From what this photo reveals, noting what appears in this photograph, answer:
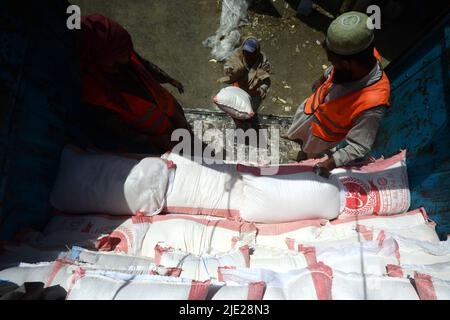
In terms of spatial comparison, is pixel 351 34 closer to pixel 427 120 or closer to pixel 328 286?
pixel 427 120

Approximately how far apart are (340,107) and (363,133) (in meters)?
0.25

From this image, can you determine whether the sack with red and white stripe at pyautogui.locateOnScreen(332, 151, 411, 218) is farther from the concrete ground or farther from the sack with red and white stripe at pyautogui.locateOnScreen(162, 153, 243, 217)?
the concrete ground

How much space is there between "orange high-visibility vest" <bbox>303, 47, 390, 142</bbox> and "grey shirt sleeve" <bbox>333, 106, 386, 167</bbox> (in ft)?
0.14

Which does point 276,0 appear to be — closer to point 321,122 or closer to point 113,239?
point 321,122

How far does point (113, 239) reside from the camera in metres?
1.74

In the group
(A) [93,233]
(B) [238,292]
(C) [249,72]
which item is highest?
(C) [249,72]

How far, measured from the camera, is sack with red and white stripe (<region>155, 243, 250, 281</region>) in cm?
146

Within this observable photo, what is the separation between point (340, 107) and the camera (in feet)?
6.26

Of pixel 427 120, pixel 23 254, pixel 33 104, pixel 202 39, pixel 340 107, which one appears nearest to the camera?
pixel 23 254

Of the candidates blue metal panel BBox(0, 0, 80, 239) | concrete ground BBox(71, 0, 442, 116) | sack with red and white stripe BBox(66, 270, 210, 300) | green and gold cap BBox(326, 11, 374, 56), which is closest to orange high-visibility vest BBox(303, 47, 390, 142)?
green and gold cap BBox(326, 11, 374, 56)

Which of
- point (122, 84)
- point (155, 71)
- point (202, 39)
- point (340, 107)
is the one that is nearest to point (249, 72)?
point (202, 39)

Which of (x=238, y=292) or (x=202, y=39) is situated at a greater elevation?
(x=202, y=39)

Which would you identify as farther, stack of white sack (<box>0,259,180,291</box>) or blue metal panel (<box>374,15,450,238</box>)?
blue metal panel (<box>374,15,450,238</box>)

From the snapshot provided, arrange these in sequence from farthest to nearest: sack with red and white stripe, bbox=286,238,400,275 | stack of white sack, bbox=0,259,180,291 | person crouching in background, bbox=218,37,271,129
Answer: person crouching in background, bbox=218,37,271,129, sack with red and white stripe, bbox=286,238,400,275, stack of white sack, bbox=0,259,180,291
